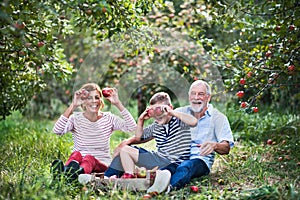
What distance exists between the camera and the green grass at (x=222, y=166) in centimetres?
322

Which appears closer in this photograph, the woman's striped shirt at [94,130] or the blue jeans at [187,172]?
the blue jeans at [187,172]

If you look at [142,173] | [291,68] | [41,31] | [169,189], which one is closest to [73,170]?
[142,173]

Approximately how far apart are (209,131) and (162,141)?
1.28ft

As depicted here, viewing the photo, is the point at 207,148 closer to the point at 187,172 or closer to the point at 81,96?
the point at 187,172

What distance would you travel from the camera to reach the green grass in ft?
10.6

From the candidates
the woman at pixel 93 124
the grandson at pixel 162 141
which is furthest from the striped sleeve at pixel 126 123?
the grandson at pixel 162 141

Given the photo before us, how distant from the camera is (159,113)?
401 cm

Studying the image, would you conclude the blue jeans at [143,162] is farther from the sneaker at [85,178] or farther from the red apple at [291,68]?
the red apple at [291,68]

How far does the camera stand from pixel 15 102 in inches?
218

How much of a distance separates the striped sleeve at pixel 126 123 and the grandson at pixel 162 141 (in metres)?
0.11

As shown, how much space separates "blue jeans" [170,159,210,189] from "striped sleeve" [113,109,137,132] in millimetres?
557

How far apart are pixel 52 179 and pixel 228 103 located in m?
4.61

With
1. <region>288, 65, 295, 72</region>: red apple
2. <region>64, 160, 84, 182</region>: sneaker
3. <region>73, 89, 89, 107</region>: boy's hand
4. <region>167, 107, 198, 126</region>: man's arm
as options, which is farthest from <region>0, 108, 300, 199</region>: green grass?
<region>288, 65, 295, 72</region>: red apple

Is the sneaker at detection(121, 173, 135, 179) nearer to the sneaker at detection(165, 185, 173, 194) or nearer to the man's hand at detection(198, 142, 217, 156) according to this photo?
the sneaker at detection(165, 185, 173, 194)
